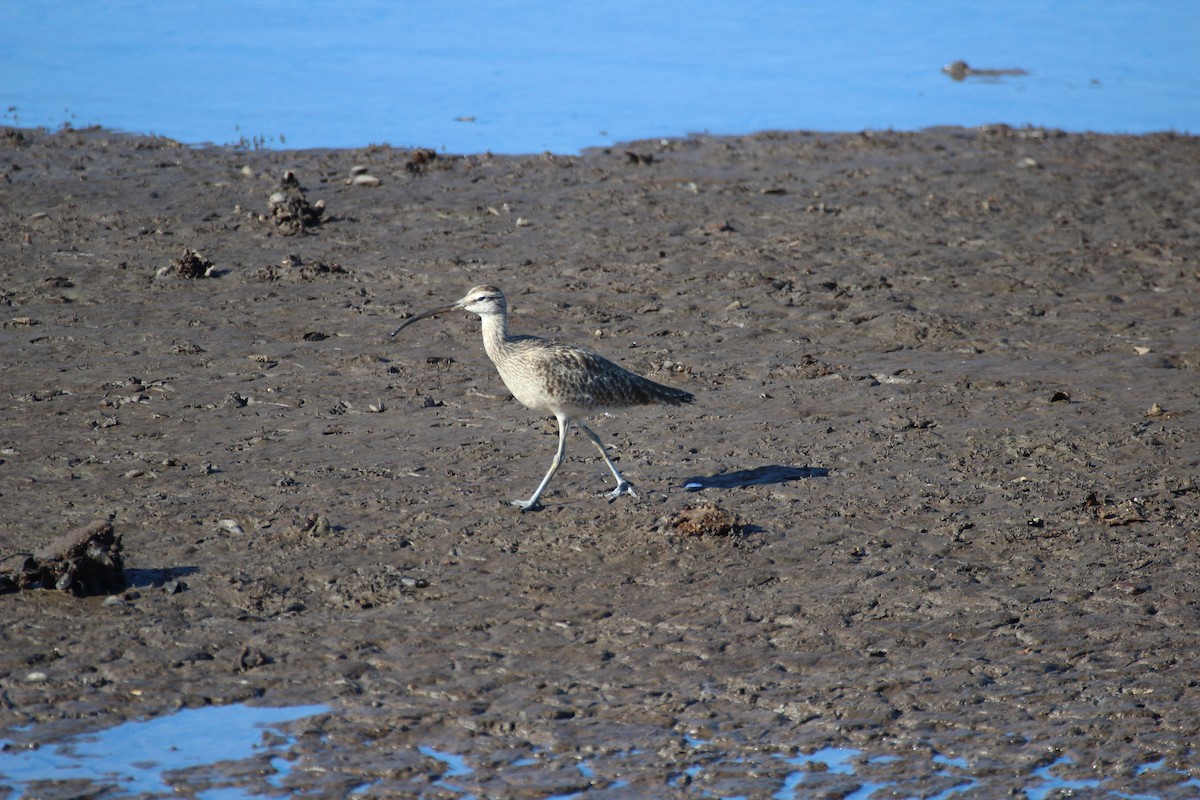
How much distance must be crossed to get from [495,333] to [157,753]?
13.0ft

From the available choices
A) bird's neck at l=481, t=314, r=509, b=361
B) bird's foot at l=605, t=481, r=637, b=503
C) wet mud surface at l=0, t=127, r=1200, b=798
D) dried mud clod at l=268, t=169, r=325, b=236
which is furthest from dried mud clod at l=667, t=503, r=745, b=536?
dried mud clod at l=268, t=169, r=325, b=236

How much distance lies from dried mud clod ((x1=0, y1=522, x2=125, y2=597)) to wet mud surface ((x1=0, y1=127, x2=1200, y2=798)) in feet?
0.34

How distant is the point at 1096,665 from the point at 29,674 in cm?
536

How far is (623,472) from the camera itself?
9.81m

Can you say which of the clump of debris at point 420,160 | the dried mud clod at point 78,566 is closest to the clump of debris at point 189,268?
the clump of debris at point 420,160

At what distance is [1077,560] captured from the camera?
8.55m

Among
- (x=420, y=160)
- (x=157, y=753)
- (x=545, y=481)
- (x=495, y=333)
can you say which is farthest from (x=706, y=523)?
(x=420, y=160)

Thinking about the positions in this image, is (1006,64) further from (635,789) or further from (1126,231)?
(635,789)

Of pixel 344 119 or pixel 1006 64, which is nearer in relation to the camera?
pixel 344 119

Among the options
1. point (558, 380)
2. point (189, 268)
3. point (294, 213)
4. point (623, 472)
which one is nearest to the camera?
point (558, 380)

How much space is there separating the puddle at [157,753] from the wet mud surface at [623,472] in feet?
0.39

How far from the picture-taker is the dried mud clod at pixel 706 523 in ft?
28.3

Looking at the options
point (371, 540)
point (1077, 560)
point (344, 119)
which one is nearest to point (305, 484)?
point (371, 540)

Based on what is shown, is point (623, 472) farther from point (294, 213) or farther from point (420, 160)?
point (420, 160)
